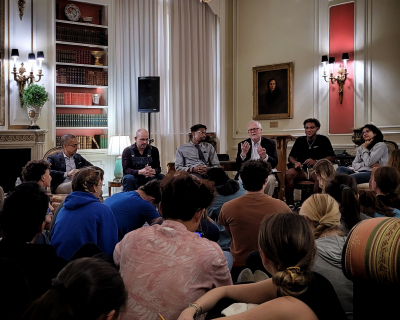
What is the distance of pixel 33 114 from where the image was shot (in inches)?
256

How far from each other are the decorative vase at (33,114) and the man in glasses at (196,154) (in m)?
2.38

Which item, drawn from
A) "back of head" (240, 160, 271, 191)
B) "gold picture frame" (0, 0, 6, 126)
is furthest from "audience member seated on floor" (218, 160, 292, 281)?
"gold picture frame" (0, 0, 6, 126)

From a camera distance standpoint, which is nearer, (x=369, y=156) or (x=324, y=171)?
(x=324, y=171)

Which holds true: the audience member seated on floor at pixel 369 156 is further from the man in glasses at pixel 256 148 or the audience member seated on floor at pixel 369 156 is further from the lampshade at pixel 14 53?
the lampshade at pixel 14 53

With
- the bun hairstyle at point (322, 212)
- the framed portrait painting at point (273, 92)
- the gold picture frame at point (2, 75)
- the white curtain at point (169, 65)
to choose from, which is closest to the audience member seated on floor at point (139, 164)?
the white curtain at point (169, 65)

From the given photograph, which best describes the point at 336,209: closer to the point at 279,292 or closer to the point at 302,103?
the point at 279,292

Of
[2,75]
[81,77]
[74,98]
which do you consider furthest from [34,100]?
[81,77]

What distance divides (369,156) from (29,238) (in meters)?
4.57

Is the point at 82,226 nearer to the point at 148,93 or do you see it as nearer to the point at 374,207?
the point at 374,207

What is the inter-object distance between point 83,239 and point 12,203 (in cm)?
65

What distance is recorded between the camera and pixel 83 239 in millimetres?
2338

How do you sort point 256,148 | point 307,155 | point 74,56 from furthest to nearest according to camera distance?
point 74,56 < point 307,155 < point 256,148

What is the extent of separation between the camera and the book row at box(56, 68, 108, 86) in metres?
7.02

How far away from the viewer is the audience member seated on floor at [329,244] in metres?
1.53
